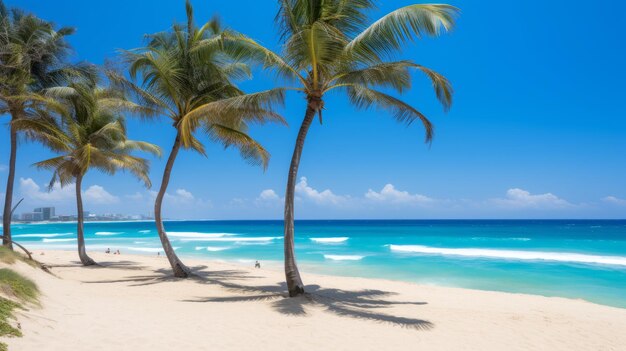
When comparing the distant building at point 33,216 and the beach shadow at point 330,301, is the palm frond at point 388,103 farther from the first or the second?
the distant building at point 33,216

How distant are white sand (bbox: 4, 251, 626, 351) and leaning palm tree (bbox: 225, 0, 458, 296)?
173cm

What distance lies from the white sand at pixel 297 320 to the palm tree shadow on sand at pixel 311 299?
0.08 ft

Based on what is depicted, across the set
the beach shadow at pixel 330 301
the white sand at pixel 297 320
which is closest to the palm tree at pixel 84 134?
the white sand at pixel 297 320

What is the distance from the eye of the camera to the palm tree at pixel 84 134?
45.7 feet

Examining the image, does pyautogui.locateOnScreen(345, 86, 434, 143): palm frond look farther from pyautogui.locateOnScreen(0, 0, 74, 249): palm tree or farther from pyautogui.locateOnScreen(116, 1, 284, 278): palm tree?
pyautogui.locateOnScreen(0, 0, 74, 249): palm tree

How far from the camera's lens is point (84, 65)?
1614 centimetres

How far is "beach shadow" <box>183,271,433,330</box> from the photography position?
25.8ft

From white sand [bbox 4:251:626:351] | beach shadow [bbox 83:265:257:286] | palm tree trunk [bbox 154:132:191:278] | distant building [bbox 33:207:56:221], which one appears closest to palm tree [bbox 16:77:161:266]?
palm tree trunk [bbox 154:132:191:278]

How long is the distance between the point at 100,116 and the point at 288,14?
365 inches

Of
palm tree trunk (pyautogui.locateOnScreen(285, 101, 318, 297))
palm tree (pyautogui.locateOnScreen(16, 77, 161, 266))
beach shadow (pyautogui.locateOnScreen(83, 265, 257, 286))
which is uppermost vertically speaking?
palm tree (pyautogui.locateOnScreen(16, 77, 161, 266))

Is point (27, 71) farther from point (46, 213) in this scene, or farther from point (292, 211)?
point (46, 213)

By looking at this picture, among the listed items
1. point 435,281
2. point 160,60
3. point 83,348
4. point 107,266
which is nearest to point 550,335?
point 83,348

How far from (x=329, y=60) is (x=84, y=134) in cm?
1020

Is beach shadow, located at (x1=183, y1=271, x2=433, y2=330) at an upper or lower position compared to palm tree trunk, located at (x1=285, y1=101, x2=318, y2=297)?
lower
